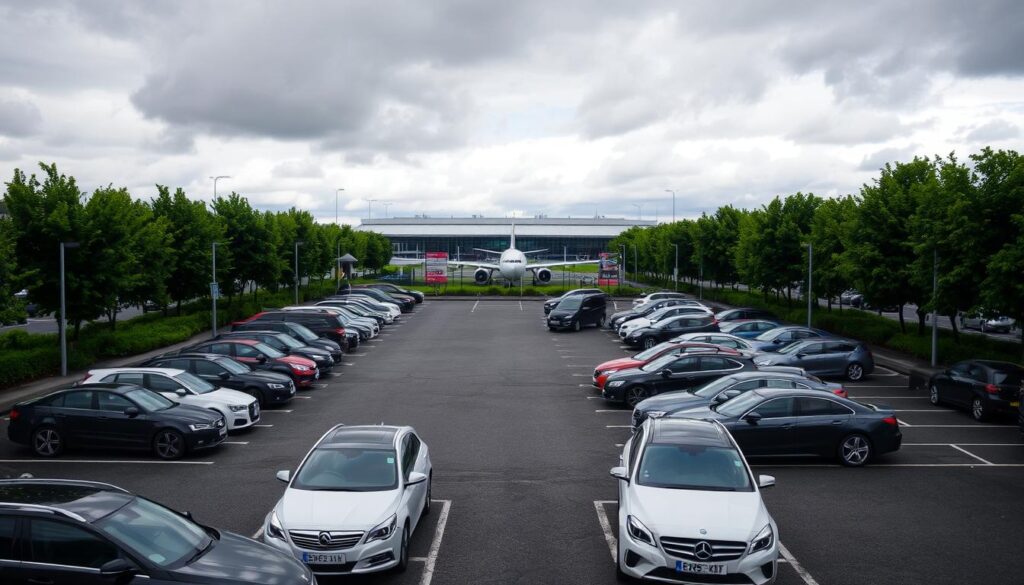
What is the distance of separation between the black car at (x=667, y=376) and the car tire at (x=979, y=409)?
5110 mm

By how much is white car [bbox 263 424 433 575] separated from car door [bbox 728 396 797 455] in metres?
6.23

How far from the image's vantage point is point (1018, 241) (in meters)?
20.2

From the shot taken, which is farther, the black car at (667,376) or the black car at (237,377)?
the black car at (237,377)

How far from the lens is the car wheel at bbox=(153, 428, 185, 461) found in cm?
1574

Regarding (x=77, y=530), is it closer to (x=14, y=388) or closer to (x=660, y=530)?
(x=660, y=530)

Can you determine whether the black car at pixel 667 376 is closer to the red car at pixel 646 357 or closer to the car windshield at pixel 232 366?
the red car at pixel 646 357

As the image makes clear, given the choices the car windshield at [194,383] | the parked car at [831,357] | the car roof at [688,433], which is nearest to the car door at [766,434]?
the car roof at [688,433]

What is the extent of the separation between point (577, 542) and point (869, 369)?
18.3m

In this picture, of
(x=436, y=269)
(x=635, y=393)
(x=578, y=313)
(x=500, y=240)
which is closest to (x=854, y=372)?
(x=635, y=393)

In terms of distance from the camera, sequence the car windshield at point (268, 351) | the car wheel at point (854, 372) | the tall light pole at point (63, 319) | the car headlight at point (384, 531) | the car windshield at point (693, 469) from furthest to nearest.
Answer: the car wheel at point (854, 372) → the tall light pole at point (63, 319) → the car windshield at point (268, 351) → the car windshield at point (693, 469) → the car headlight at point (384, 531)

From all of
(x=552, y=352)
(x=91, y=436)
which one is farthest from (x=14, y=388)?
(x=552, y=352)

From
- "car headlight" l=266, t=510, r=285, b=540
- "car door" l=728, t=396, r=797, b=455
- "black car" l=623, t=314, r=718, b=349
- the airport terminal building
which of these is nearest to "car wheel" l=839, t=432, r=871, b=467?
"car door" l=728, t=396, r=797, b=455

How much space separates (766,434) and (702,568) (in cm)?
657

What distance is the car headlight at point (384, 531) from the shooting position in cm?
935
